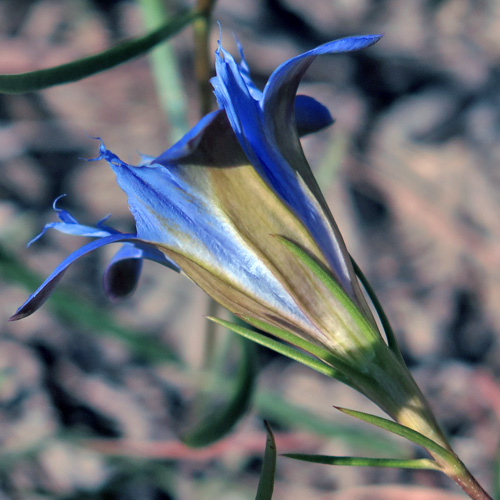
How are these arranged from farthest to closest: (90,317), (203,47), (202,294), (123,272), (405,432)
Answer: (202,294), (90,317), (203,47), (123,272), (405,432)

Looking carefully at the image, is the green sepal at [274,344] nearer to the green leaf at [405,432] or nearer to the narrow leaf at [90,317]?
the green leaf at [405,432]

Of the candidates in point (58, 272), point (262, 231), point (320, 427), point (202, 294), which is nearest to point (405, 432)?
point (262, 231)

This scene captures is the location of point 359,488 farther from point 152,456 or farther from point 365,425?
point 152,456

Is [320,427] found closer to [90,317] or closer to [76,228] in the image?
[90,317]

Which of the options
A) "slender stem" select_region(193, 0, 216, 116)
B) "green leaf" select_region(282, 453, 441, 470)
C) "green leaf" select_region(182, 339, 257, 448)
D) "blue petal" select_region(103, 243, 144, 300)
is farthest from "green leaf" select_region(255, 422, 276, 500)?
"slender stem" select_region(193, 0, 216, 116)

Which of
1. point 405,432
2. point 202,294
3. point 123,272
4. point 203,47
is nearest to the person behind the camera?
point 405,432

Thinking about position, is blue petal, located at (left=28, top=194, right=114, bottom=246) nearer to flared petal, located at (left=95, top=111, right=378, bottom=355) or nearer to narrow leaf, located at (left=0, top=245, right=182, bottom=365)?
flared petal, located at (left=95, top=111, right=378, bottom=355)
